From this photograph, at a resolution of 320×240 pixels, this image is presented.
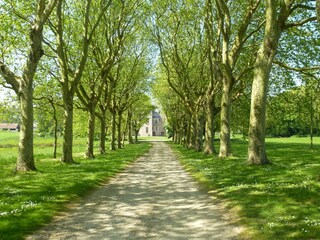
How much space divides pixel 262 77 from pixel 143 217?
1148 centimetres

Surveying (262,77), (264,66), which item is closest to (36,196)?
(262,77)

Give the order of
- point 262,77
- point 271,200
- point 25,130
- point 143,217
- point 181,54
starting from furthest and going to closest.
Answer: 1. point 181,54
2. point 25,130
3. point 262,77
4. point 271,200
5. point 143,217

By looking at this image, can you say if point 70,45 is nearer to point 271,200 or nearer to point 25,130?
point 25,130

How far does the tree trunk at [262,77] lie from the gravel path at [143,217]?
18.1 feet

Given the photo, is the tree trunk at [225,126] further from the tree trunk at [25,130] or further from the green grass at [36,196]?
the tree trunk at [25,130]

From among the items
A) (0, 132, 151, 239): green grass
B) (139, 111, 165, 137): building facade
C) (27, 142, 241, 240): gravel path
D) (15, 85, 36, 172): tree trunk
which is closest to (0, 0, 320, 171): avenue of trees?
(15, 85, 36, 172): tree trunk

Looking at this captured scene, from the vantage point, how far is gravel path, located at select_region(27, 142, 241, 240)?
836 cm

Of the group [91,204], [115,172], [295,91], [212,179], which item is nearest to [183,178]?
[212,179]

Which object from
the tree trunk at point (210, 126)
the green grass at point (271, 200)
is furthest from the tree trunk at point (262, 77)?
the tree trunk at point (210, 126)

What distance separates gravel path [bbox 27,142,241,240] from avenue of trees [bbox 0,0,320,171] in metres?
7.30

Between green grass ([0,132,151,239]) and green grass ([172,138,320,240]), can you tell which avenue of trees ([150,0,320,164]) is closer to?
green grass ([172,138,320,240])

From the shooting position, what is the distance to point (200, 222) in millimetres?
9391

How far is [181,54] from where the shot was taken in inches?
1631

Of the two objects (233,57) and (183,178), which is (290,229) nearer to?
(183,178)
